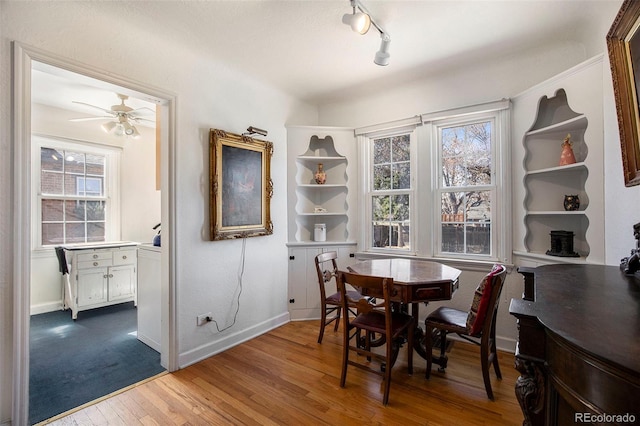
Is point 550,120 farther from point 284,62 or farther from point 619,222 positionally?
point 284,62

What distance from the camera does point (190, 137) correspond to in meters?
2.55

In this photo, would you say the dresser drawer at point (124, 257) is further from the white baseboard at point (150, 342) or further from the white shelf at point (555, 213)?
the white shelf at point (555, 213)

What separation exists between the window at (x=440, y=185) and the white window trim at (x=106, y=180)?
3904 millimetres

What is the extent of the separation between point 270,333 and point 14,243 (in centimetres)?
228

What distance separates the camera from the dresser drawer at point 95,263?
12.3 ft

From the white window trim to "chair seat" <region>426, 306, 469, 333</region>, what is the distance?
4781mm

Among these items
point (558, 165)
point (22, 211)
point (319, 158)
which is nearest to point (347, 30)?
point (319, 158)

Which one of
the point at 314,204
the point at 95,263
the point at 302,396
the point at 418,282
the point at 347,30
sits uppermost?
the point at 347,30

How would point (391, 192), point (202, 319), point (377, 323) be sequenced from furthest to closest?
point (391, 192) → point (202, 319) → point (377, 323)

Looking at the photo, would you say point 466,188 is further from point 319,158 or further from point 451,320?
point 319,158

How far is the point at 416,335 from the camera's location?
8.11 ft

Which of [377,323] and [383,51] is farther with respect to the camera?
[383,51]

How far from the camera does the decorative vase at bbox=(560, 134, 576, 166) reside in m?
2.32

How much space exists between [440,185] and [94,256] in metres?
4.59
